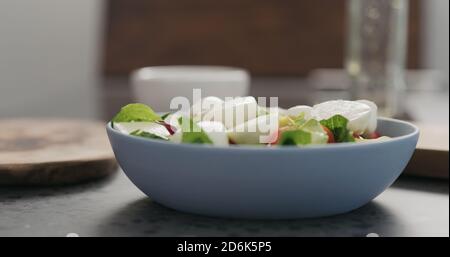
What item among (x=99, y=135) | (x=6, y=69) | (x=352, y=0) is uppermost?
(x=352, y=0)

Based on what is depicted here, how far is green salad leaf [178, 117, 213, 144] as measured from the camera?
24.5 inches

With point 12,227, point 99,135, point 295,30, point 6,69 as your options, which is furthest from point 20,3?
point 12,227

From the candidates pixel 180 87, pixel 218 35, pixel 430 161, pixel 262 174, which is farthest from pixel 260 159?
pixel 218 35

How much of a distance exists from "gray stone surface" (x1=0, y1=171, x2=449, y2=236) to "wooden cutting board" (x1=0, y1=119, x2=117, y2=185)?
0.06 ft

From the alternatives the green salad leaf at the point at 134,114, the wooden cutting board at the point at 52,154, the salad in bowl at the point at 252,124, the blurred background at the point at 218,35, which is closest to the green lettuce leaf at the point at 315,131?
the salad in bowl at the point at 252,124

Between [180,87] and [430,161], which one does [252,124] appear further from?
[180,87]

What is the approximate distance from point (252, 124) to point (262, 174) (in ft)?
0.22

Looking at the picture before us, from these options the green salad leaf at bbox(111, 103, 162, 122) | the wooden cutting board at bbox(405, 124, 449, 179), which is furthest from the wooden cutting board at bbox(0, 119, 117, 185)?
the wooden cutting board at bbox(405, 124, 449, 179)

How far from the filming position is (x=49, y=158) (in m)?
0.83

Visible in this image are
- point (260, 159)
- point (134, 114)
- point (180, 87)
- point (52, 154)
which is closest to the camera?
point (260, 159)

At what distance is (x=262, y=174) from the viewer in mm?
602

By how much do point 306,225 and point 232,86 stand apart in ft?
2.34

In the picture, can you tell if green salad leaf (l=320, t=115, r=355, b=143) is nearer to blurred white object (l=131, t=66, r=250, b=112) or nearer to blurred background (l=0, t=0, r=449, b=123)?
blurred white object (l=131, t=66, r=250, b=112)
